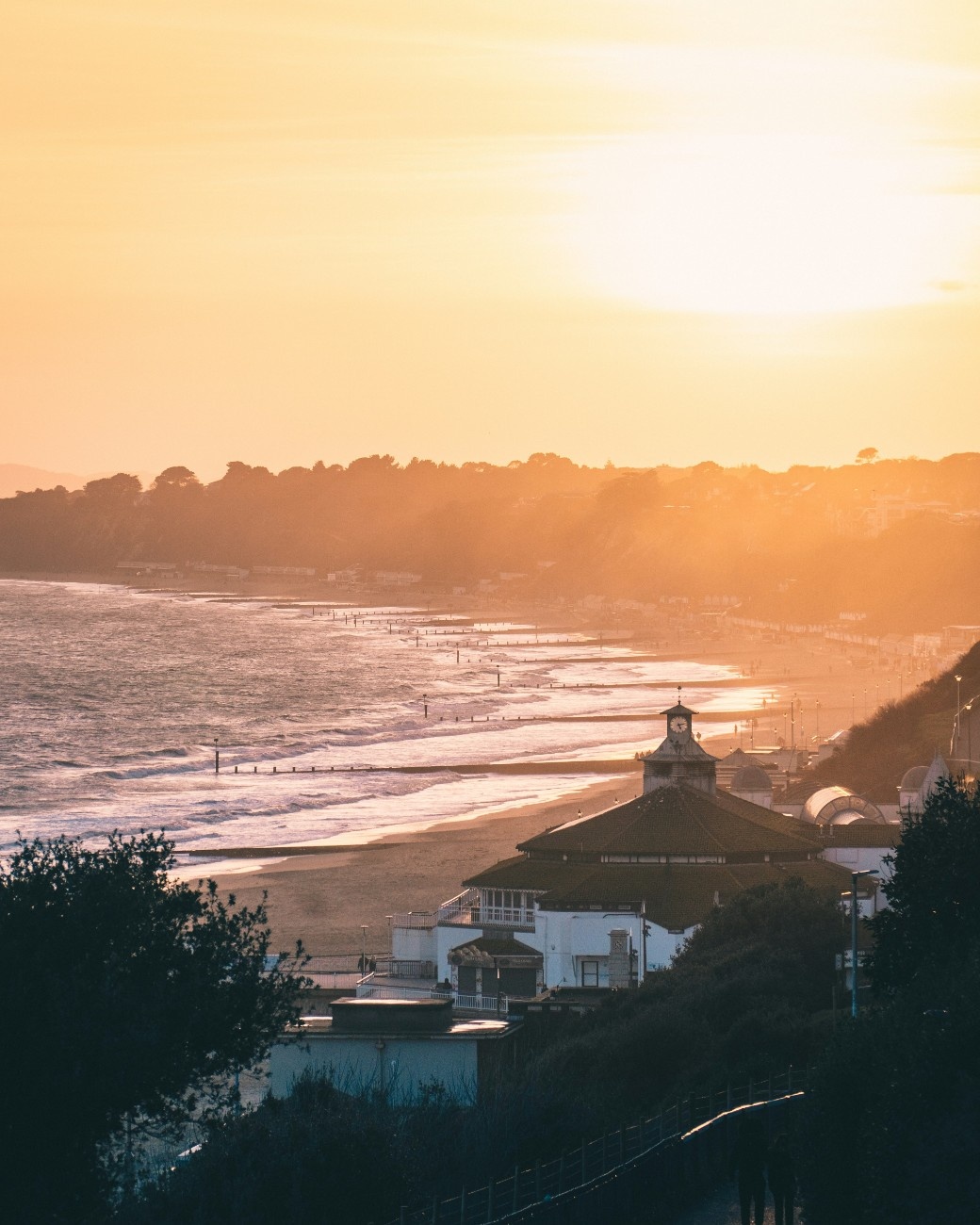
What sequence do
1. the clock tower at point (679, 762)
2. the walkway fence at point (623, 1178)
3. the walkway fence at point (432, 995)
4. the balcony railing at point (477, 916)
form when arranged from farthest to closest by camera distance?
the clock tower at point (679, 762) → the balcony railing at point (477, 916) → the walkway fence at point (432, 995) → the walkway fence at point (623, 1178)

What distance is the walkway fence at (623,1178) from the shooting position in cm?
1666

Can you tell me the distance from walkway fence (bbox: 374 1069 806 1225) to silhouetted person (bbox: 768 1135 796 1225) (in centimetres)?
153

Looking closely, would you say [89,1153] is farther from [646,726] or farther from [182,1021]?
[646,726]

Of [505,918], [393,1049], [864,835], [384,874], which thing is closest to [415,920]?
[505,918]

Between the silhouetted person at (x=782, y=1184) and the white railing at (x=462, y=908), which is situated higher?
the white railing at (x=462, y=908)

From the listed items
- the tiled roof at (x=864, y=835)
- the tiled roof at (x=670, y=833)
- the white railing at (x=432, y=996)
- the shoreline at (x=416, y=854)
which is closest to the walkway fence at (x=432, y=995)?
the white railing at (x=432, y=996)

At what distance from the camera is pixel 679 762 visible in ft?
136

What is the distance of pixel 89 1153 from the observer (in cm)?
1761

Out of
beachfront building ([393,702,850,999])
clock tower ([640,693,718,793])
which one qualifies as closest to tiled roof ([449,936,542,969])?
beachfront building ([393,702,850,999])

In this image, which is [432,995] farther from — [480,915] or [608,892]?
[608,892]

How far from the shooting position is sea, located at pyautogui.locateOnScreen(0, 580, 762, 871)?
64.1 m

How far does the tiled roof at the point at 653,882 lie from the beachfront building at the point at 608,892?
0.11ft

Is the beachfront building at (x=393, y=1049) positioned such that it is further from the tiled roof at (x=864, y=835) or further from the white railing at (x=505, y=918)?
the tiled roof at (x=864, y=835)

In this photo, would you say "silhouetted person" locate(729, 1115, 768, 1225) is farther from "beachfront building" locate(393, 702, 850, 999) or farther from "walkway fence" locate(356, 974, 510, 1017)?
"beachfront building" locate(393, 702, 850, 999)
